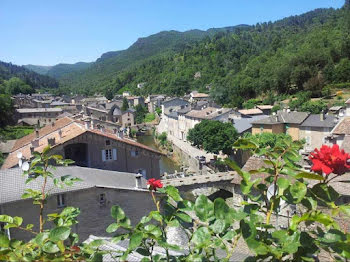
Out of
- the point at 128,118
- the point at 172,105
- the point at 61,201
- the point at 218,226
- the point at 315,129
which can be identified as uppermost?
the point at 218,226

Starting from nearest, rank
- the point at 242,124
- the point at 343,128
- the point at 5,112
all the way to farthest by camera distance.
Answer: the point at 343,128, the point at 242,124, the point at 5,112

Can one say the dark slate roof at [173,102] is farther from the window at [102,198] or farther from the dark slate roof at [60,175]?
the window at [102,198]

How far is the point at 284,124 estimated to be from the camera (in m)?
41.4

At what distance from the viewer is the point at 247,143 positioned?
8.25 ft

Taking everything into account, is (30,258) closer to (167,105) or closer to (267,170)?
(267,170)

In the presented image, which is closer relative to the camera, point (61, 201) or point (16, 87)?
point (61, 201)

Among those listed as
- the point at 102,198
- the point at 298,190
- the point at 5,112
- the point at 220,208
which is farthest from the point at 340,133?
the point at 5,112

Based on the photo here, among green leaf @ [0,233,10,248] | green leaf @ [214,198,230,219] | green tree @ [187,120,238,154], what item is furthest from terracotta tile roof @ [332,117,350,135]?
green leaf @ [0,233,10,248]

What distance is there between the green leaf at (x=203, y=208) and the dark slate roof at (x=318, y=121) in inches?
Answer: 1459

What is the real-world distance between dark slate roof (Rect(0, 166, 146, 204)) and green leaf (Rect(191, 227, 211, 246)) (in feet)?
30.7

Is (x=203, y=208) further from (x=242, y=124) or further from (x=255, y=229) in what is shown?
(x=242, y=124)

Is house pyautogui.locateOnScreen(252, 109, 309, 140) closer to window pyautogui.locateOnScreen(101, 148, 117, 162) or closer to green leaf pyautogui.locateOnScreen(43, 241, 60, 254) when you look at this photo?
window pyautogui.locateOnScreen(101, 148, 117, 162)

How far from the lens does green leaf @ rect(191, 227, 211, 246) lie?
2.09 metres

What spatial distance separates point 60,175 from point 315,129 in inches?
1256
